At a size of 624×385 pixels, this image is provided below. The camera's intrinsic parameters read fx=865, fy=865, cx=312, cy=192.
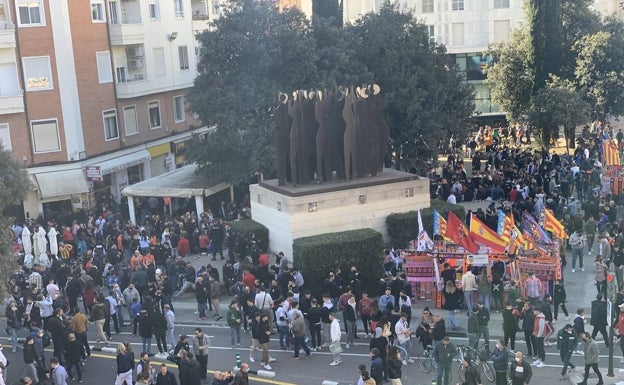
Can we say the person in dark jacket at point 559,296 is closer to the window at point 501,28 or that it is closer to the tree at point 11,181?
the tree at point 11,181

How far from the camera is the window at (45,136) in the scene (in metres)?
40.5

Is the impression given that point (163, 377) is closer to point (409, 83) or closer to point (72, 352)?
point (72, 352)

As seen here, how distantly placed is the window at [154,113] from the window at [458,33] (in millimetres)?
23932

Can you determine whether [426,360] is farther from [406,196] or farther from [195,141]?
[195,141]

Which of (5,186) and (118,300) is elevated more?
(5,186)

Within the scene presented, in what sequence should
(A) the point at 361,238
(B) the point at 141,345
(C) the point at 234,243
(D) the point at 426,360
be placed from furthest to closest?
(C) the point at 234,243 → (A) the point at 361,238 → (B) the point at 141,345 → (D) the point at 426,360

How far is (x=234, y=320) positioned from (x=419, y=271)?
6037mm

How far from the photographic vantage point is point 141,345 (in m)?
22.7

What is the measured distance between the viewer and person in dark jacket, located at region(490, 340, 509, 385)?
17391 millimetres

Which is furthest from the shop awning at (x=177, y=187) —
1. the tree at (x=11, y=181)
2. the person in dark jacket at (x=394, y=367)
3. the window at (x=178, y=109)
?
the person in dark jacket at (x=394, y=367)

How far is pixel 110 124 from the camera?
44062 millimetres

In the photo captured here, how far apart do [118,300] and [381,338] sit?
8441mm

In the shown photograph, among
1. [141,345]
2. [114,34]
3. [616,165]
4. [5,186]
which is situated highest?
[114,34]

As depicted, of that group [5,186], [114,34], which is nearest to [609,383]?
[5,186]
